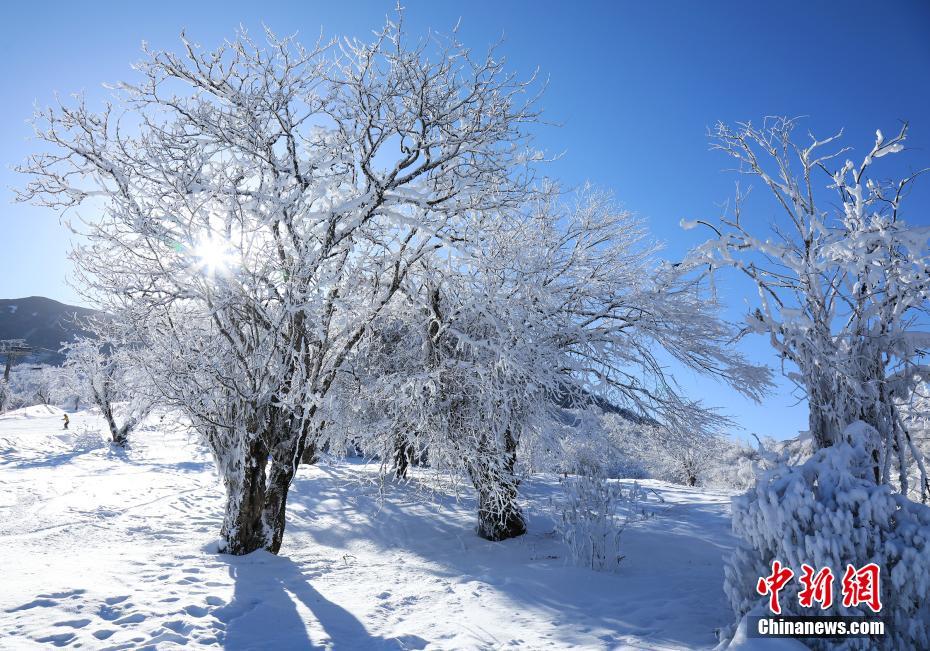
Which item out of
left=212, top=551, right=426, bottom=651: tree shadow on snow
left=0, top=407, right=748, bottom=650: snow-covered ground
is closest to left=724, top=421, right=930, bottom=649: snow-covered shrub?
left=0, top=407, right=748, bottom=650: snow-covered ground

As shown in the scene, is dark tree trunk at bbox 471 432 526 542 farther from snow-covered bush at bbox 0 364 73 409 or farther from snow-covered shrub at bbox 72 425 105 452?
snow-covered bush at bbox 0 364 73 409

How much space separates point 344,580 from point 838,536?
17.2ft

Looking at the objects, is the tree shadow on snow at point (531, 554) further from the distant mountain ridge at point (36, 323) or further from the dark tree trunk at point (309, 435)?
the distant mountain ridge at point (36, 323)

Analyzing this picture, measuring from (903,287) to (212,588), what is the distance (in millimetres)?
7755

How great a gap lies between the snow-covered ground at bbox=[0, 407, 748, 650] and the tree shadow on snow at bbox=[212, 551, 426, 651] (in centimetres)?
2

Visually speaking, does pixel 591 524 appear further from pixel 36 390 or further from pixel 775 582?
pixel 36 390

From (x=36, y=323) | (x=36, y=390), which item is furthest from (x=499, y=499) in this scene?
(x=36, y=323)

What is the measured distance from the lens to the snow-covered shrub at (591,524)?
608 cm

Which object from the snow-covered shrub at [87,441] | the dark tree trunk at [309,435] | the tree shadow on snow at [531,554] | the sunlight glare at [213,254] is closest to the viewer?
the tree shadow on snow at [531,554]

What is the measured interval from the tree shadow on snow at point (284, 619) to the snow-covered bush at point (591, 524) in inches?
108

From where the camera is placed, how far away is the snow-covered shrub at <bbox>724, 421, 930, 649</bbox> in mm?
3197

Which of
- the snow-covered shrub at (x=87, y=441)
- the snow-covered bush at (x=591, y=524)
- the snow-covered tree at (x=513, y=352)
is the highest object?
the snow-covered tree at (x=513, y=352)

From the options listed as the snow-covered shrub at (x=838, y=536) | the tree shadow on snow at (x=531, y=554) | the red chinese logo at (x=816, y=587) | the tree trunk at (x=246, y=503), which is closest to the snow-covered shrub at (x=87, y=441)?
the tree shadow on snow at (x=531, y=554)

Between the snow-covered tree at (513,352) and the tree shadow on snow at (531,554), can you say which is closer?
the tree shadow on snow at (531,554)
